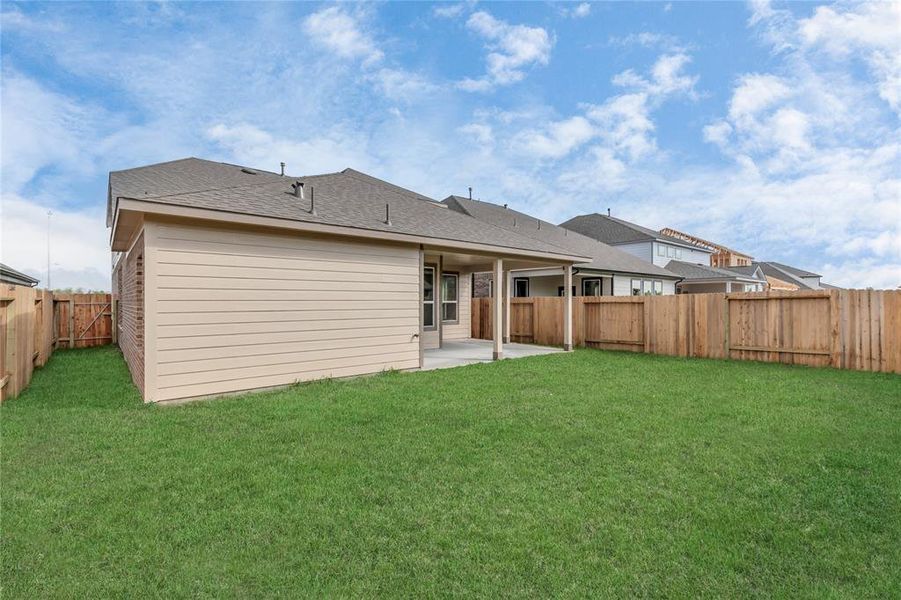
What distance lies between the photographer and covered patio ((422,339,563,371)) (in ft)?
32.6

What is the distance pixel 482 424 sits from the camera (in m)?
5.12

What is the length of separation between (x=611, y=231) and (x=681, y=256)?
5.38 meters

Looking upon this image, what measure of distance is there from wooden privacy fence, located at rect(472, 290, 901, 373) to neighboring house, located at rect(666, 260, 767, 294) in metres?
12.9

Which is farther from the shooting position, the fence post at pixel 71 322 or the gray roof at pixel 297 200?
the fence post at pixel 71 322

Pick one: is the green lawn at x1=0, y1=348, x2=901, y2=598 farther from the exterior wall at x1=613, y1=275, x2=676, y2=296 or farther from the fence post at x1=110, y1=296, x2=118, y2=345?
the exterior wall at x1=613, y1=275, x2=676, y2=296

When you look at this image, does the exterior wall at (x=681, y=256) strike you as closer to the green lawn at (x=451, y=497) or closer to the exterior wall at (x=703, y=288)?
the exterior wall at (x=703, y=288)

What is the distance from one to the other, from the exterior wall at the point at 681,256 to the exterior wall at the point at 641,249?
443 mm

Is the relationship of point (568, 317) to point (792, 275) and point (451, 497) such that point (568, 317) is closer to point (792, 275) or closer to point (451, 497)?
point (451, 497)

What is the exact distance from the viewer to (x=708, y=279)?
2402 cm

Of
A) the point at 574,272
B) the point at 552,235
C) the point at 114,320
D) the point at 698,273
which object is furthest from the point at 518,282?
the point at 114,320

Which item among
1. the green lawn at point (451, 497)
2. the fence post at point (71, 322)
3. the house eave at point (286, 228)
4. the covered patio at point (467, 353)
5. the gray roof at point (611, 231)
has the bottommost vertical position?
the green lawn at point (451, 497)

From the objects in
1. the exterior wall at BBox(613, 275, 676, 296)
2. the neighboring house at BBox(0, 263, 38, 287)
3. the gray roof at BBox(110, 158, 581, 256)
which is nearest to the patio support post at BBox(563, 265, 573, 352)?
the gray roof at BBox(110, 158, 581, 256)

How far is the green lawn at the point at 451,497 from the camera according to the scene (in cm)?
237

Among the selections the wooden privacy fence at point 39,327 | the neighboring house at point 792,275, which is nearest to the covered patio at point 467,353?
the wooden privacy fence at point 39,327
